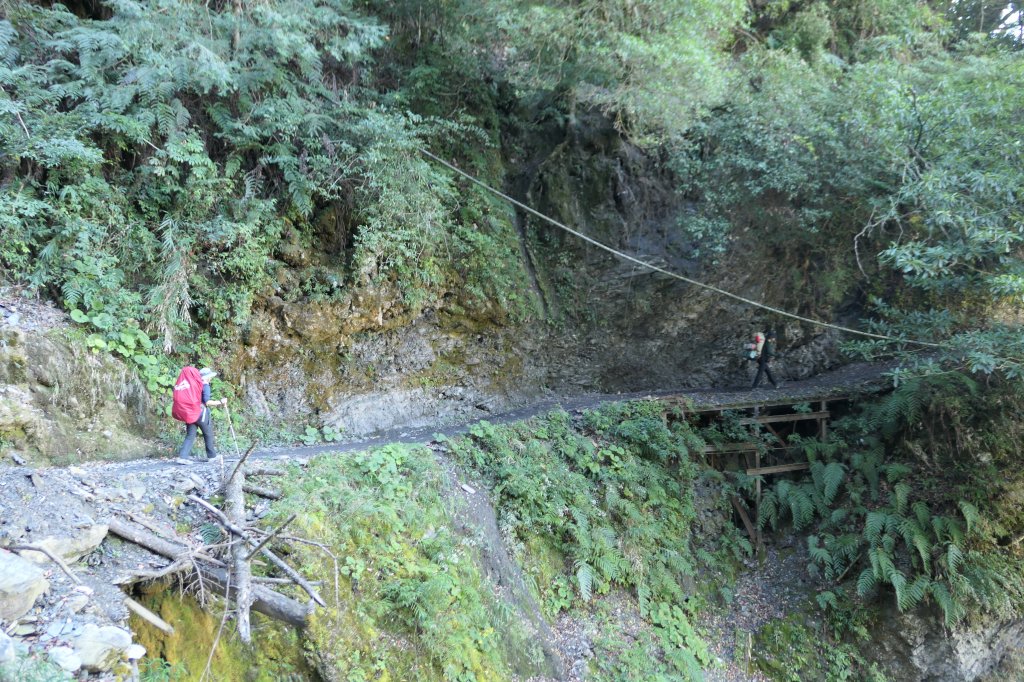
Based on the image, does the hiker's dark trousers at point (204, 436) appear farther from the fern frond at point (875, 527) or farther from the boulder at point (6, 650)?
the fern frond at point (875, 527)

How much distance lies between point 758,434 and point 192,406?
1071cm

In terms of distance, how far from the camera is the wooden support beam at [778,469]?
11844 millimetres

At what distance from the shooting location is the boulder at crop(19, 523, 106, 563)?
4234mm

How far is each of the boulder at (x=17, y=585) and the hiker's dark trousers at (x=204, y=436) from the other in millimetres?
3123

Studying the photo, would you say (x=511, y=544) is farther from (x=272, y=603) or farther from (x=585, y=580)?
(x=272, y=603)

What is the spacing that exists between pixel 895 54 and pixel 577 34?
862 centimetres

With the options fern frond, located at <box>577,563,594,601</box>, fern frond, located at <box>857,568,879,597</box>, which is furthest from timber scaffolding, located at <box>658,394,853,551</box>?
fern frond, located at <box>577,563,594,601</box>

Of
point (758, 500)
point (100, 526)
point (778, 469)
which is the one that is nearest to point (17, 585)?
point (100, 526)

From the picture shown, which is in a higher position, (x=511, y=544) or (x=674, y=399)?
(x=674, y=399)

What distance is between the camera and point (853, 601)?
33.5 ft

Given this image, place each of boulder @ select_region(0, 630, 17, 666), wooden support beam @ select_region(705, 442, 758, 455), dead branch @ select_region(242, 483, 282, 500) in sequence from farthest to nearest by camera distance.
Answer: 1. wooden support beam @ select_region(705, 442, 758, 455)
2. dead branch @ select_region(242, 483, 282, 500)
3. boulder @ select_region(0, 630, 17, 666)

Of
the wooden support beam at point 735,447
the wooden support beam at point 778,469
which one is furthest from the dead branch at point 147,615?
the wooden support beam at point 778,469

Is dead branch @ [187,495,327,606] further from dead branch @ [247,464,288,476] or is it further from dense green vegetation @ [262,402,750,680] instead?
dead branch @ [247,464,288,476]

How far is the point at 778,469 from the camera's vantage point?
12008mm
